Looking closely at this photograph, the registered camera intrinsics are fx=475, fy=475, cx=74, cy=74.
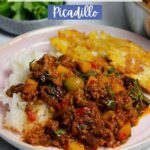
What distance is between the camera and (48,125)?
8.87 feet

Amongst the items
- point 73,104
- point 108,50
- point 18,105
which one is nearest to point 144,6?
point 108,50

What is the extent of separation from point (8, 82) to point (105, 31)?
880 millimetres

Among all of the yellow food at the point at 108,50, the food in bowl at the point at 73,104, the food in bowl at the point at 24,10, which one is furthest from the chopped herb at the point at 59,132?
the food in bowl at the point at 24,10

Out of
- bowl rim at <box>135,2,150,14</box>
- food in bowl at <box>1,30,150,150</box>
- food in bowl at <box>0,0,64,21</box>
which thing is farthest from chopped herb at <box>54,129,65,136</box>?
food in bowl at <box>0,0,64,21</box>

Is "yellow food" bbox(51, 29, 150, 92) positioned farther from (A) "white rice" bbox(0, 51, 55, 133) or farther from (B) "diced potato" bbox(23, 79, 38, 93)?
(B) "diced potato" bbox(23, 79, 38, 93)

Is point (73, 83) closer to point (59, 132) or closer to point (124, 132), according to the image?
point (59, 132)

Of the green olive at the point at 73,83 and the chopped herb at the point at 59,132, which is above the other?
the green olive at the point at 73,83

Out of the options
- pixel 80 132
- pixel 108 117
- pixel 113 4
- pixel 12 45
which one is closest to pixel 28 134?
pixel 80 132

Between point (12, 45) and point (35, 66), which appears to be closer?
point (35, 66)

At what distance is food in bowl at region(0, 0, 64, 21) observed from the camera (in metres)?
3.58

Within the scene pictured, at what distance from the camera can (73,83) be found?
2754mm

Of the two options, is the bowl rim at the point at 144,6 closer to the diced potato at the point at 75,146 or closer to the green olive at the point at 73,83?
the green olive at the point at 73,83

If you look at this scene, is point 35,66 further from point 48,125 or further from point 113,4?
point 113,4

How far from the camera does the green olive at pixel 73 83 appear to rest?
2748mm
